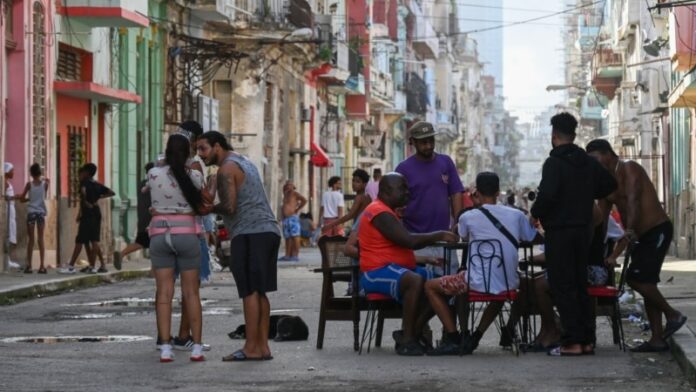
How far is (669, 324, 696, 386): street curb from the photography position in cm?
1207

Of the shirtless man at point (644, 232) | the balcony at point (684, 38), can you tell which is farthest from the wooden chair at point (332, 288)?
the balcony at point (684, 38)

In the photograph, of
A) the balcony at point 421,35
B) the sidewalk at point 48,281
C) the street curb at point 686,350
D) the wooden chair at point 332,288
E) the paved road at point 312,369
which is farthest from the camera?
the balcony at point 421,35

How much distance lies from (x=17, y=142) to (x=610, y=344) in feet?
54.8

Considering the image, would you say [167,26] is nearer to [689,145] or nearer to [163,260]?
[689,145]

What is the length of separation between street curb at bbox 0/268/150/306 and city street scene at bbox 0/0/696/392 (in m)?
0.05

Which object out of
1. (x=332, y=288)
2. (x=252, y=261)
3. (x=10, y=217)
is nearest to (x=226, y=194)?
(x=252, y=261)

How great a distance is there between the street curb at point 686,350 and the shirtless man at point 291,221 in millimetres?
21998

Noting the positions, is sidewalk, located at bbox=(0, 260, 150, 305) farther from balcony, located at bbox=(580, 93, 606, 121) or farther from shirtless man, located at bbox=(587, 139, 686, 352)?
balcony, located at bbox=(580, 93, 606, 121)

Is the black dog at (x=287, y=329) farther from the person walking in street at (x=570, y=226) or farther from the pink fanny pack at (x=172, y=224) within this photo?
the person walking in street at (x=570, y=226)

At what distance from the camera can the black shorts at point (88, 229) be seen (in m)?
28.9

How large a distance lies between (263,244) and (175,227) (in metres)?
0.67

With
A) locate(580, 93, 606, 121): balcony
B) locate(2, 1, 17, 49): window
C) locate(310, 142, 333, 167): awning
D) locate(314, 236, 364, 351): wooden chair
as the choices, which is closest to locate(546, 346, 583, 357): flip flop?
locate(314, 236, 364, 351): wooden chair

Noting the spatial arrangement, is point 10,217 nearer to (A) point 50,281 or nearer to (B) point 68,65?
(A) point 50,281

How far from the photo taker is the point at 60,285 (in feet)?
82.2
